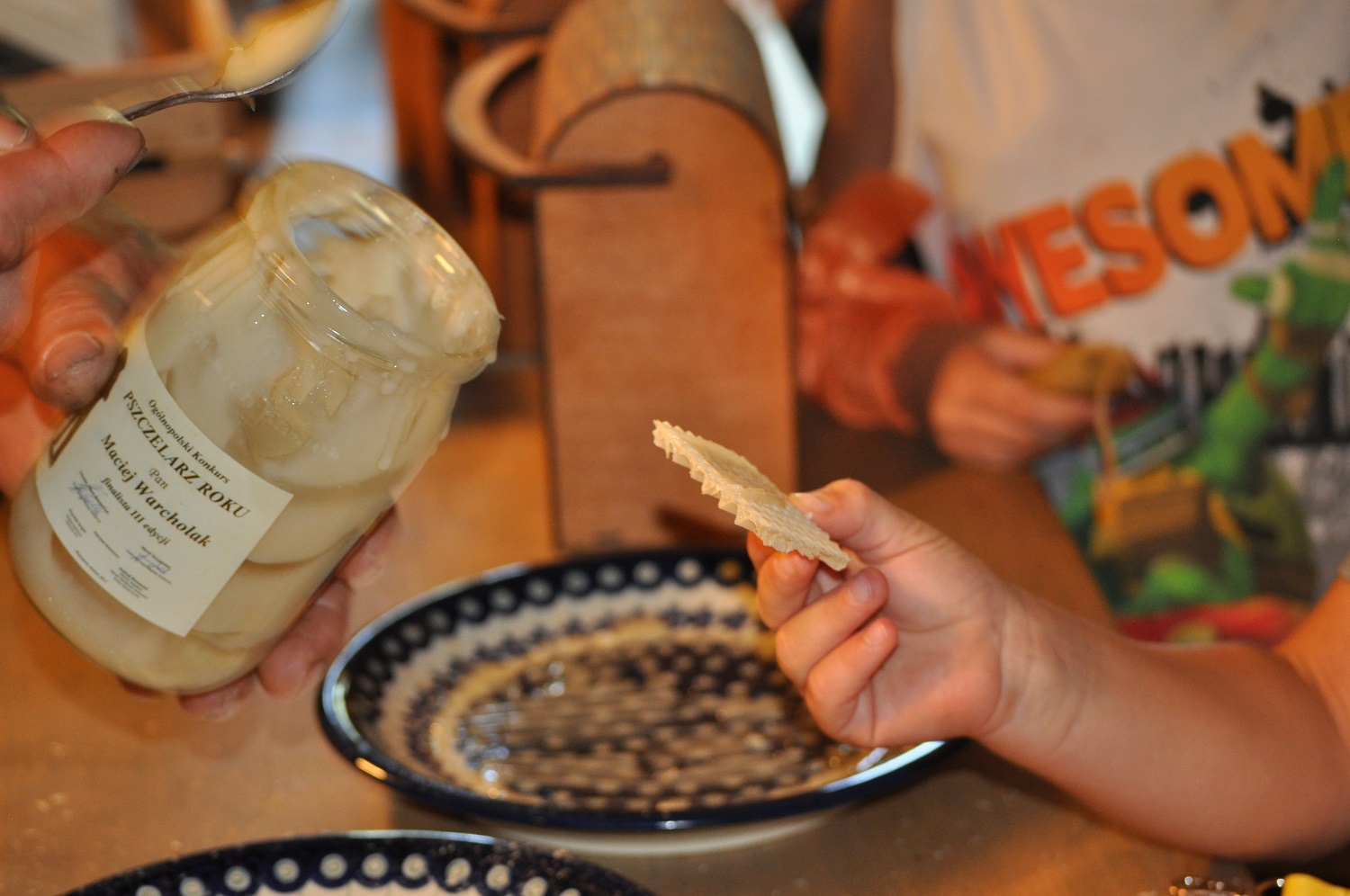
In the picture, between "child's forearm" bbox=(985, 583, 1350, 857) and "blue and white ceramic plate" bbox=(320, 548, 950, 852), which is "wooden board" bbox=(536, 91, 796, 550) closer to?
"blue and white ceramic plate" bbox=(320, 548, 950, 852)

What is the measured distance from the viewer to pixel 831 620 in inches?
23.4

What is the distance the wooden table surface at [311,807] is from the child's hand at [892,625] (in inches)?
3.3

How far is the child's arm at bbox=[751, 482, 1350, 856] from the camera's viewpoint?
23.9 inches

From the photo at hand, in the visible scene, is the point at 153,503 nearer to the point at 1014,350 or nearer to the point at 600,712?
the point at 600,712

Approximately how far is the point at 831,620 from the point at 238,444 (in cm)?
29

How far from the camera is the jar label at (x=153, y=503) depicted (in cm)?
49

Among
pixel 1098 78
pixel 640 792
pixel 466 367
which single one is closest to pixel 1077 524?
pixel 1098 78

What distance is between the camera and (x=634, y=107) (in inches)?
37.7

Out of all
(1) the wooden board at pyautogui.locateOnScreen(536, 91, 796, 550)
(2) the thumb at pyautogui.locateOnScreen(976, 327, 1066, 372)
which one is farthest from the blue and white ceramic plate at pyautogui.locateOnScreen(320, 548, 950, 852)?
(2) the thumb at pyautogui.locateOnScreen(976, 327, 1066, 372)

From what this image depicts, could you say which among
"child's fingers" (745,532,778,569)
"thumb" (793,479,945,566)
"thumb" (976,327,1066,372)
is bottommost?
"thumb" (976,327,1066,372)

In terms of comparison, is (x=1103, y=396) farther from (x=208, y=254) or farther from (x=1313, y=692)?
(x=208, y=254)

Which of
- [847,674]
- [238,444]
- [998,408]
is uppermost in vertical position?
[238,444]

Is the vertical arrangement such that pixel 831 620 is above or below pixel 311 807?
above

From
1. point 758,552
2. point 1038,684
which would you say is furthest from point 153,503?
point 1038,684
